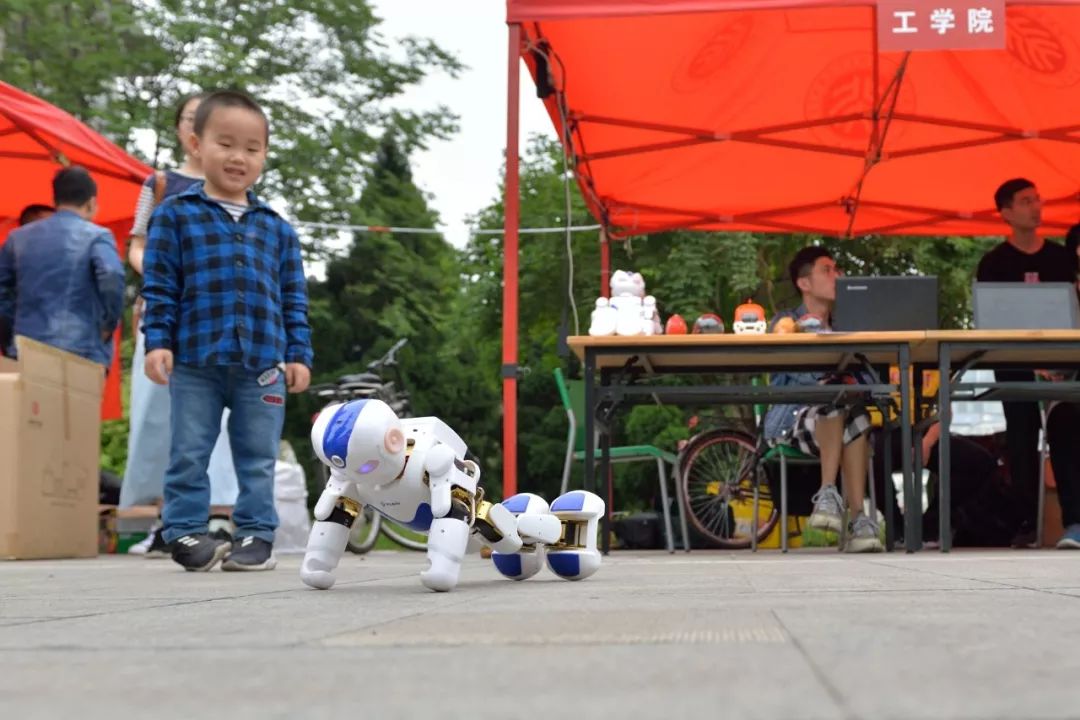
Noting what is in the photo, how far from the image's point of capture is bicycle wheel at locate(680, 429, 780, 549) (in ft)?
27.0

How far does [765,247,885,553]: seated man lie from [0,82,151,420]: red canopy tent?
3.60 m

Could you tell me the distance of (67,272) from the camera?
6984 millimetres

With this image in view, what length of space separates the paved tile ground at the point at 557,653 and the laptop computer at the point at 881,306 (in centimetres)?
333

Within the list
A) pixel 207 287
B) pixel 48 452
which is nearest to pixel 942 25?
pixel 207 287

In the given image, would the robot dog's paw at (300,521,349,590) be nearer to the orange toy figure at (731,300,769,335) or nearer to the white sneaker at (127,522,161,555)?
the orange toy figure at (731,300,769,335)

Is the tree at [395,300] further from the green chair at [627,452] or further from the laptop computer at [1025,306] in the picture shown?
the laptop computer at [1025,306]

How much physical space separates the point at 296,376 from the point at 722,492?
3.92 meters

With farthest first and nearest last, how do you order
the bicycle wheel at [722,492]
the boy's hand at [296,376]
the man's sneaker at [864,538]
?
the bicycle wheel at [722,492] → the man's sneaker at [864,538] → the boy's hand at [296,376]

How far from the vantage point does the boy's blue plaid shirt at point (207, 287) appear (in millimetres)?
4688

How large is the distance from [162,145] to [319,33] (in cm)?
317

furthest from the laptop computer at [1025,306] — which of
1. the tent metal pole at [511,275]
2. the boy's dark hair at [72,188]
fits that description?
the boy's dark hair at [72,188]

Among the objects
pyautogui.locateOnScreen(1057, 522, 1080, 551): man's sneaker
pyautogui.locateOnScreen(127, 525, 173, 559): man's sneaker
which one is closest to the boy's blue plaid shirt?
pyautogui.locateOnScreen(127, 525, 173, 559): man's sneaker

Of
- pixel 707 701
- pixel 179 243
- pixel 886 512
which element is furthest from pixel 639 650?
pixel 886 512

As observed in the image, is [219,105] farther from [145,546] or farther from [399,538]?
[399,538]
